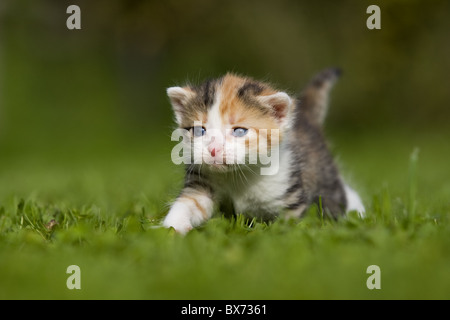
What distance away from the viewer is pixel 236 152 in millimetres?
3105

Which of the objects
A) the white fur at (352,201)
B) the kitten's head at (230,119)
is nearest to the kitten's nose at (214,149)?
the kitten's head at (230,119)

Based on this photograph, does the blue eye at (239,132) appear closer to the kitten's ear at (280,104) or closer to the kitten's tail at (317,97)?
the kitten's ear at (280,104)

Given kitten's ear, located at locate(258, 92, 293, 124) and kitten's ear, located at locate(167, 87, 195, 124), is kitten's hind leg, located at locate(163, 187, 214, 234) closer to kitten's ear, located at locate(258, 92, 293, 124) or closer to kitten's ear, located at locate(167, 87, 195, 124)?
kitten's ear, located at locate(167, 87, 195, 124)

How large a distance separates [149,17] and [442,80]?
677cm

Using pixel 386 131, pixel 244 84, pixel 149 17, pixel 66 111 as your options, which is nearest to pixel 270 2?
pixel 149 17

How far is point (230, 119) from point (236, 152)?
0.21 m

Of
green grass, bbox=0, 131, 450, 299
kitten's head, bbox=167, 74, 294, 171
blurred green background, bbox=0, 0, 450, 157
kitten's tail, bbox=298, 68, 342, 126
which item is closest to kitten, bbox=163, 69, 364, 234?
kitten's head, bbox=167, 74, 294, 171

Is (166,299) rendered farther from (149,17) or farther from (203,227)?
(149,17)

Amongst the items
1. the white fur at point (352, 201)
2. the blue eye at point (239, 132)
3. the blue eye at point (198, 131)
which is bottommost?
the white fur at point (352, 201)

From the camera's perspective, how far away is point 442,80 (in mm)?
12484

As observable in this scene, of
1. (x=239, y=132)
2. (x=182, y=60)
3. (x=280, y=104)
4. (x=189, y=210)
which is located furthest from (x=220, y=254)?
(x=182, y=60)

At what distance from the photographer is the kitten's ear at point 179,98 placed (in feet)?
11.2

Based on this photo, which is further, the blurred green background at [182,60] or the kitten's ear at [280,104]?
the blurred green background at [182,60]

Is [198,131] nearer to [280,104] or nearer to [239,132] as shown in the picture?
[239,132]
